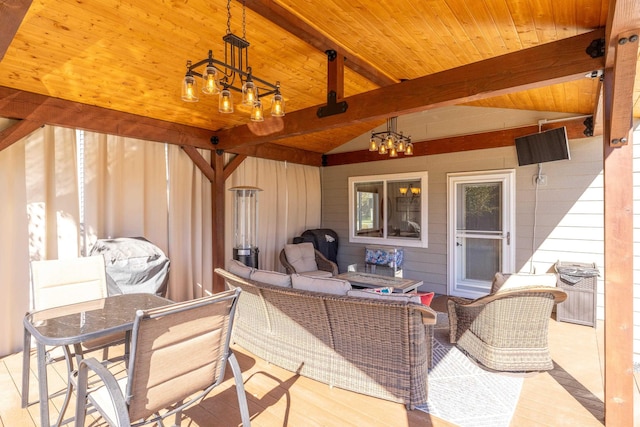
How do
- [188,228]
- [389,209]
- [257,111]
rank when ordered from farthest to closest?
[389,209] → [188,228] → [257,111]

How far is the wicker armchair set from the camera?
8.92ft

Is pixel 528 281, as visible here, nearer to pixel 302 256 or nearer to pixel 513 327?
pixel 513 327

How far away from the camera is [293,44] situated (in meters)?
3.49

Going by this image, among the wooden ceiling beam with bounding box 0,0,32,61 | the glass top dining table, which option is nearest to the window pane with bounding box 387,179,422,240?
the glass top dining table

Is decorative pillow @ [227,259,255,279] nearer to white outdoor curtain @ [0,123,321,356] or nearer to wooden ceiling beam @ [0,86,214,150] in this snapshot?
white outdoor curtain @ [0,123,321,356]

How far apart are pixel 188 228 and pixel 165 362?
387cm

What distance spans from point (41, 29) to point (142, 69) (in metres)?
0.85

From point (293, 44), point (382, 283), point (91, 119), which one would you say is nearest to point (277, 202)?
point (382, 283)

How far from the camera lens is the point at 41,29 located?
8.84 ft

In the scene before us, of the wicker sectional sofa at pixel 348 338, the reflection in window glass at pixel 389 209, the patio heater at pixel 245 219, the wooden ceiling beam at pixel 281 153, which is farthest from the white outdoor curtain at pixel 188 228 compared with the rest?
the reflection in window glass at pixel 389 209

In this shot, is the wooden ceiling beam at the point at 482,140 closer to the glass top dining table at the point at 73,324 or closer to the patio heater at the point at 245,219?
the patio heater at the point at 245,219

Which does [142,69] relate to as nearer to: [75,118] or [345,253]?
[75,118]

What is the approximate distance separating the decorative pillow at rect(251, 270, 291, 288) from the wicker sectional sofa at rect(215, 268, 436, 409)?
1.7 inches

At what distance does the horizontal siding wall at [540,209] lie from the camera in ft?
14.5
